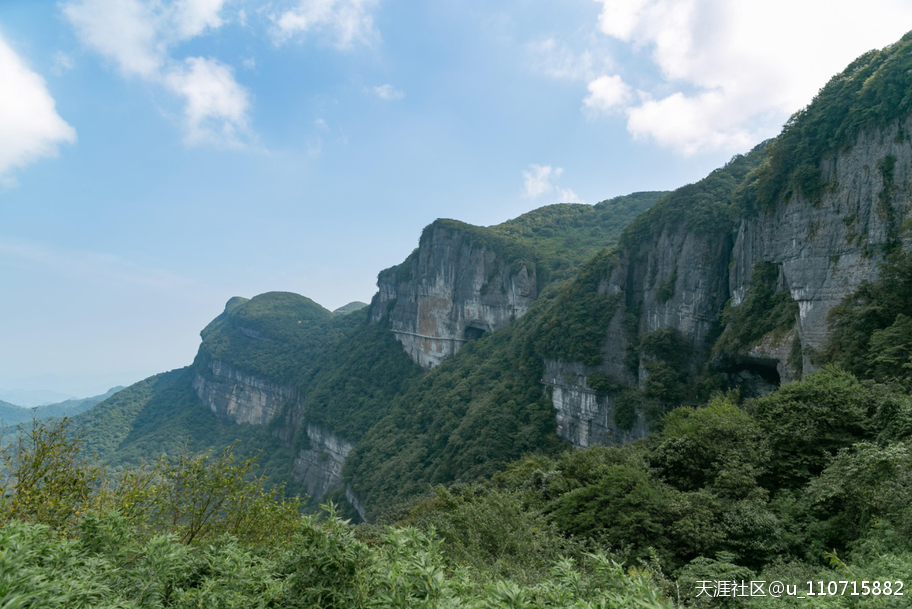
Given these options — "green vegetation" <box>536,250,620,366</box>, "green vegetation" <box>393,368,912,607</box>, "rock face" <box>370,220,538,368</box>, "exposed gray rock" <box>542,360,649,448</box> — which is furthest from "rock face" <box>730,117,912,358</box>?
"rock face" <box>370,220,538,368</box>

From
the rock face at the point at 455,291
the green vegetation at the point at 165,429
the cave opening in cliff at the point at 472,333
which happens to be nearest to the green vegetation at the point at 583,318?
the rock face at the point at 455,291

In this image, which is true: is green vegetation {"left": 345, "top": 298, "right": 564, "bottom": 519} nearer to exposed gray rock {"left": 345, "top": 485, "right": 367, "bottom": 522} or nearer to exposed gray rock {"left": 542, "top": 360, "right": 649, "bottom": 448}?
exposed gray rock {"left": 345, "top": 485, "right": 367, "bottom": 522}

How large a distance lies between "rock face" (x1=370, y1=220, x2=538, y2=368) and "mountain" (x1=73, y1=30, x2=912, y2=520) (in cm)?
31

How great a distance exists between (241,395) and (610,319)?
273 ft

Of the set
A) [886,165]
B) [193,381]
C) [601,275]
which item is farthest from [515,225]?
[193,381]

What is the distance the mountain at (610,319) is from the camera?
20.5m

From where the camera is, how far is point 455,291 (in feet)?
218

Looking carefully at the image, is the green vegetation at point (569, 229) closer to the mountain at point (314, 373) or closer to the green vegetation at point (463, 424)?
the mountain at point (314, 373)

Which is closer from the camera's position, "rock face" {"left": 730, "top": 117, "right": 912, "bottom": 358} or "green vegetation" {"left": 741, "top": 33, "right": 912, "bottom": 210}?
"rock face" {"left": 730, "top": 117, "right": 912, "bottom": 358}

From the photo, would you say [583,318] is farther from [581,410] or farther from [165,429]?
[165,429]

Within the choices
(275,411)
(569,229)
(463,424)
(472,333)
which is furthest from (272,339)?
(463,424)

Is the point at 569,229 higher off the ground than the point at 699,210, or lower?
higher

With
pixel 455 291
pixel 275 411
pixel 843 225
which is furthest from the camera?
pixel 275 411

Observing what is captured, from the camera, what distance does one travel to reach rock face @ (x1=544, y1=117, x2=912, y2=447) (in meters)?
20.0
